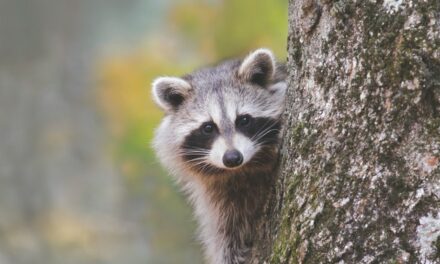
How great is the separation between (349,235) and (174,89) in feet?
8.00

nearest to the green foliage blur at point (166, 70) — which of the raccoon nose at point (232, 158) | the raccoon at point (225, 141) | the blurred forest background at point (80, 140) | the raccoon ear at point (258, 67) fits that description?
the blurred forest background at point (80, 140)

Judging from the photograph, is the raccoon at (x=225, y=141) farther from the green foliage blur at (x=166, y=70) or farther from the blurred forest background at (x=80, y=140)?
the blurred forest background at (x=80, y=140)

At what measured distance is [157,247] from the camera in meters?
13.3

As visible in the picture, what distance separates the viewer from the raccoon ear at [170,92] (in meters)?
5.71

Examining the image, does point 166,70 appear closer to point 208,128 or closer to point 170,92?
point 170,92

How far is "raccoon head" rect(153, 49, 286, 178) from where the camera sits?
5086 mm

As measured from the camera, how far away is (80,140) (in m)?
13.7

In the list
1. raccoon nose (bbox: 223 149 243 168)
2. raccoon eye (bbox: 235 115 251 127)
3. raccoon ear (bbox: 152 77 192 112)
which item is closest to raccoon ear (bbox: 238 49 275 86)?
raccoon eye (bbox: 235 115 251 127)

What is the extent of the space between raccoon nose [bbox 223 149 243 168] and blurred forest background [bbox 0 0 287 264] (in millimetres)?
7038

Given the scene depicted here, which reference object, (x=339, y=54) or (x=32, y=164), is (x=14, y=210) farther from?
(x=339, y=54)

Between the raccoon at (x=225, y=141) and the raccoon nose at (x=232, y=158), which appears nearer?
the raccoon nose at (x=232, y=158)

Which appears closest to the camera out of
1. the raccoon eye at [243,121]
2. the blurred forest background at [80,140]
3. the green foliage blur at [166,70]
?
the raccoon eye at [243,121]

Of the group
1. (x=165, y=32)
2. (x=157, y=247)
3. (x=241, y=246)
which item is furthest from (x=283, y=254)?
(x=157, y=247)

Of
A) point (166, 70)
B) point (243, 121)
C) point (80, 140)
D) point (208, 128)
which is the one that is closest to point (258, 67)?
point (243, 121)
